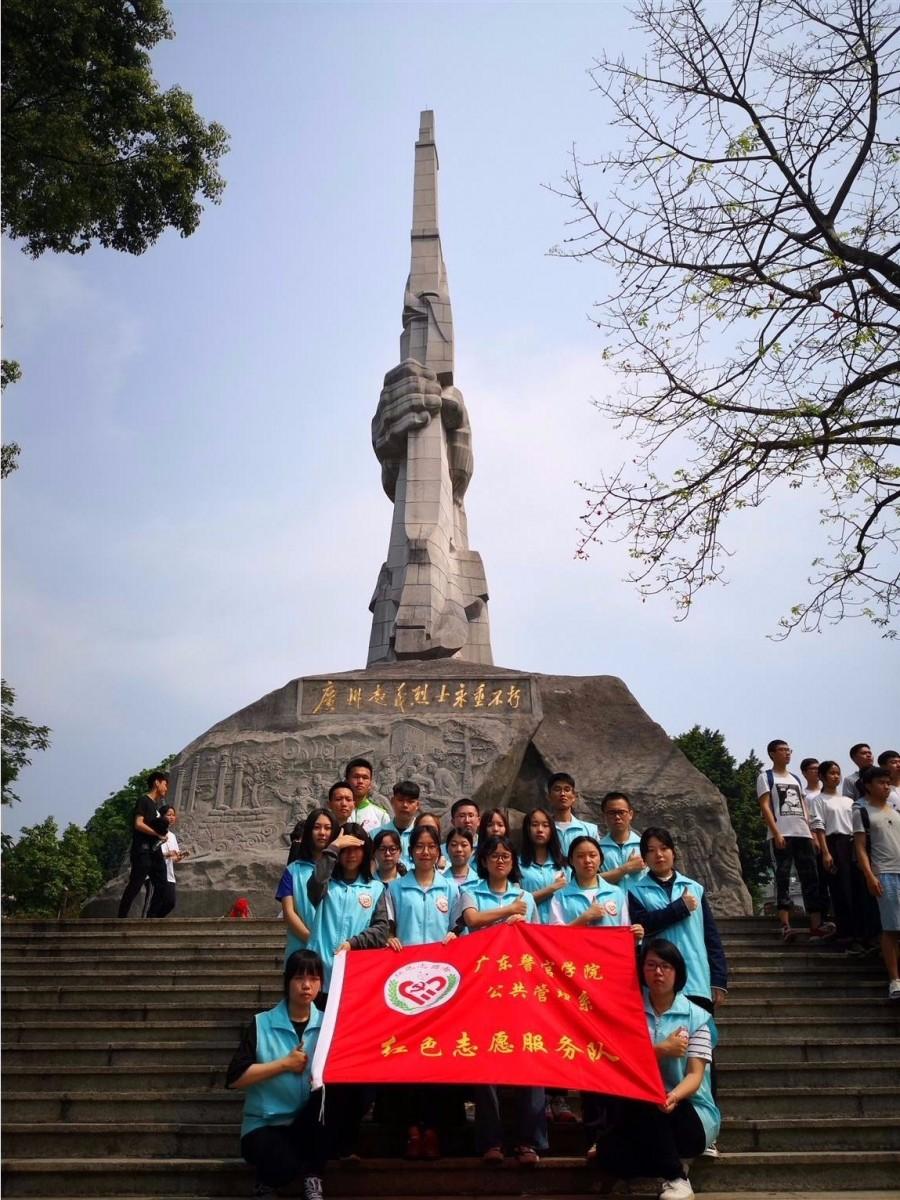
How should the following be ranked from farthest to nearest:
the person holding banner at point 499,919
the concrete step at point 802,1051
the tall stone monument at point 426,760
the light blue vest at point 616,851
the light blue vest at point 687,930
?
the tall stone monument at point 426,760 → the light blue vest at point 616,851 → the concrete step at point 802,1051 → the light blue vest at point 687,930 → the person holding banner at point 499,919

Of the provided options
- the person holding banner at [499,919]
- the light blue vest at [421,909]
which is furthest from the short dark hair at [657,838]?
the light blue vest at [421,909]

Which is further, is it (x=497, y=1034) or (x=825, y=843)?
(x=825, y=843)

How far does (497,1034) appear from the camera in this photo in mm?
4387

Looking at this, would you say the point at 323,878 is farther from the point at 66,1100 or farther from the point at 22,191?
the point at 22,191

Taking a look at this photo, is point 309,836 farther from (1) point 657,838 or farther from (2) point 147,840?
(2) point 147,840

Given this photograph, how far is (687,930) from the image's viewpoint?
4.97m

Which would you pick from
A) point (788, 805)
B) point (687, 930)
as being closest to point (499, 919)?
point (687, 930)

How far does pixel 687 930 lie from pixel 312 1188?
6.69ft

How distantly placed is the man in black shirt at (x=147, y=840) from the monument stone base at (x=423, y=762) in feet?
6.73

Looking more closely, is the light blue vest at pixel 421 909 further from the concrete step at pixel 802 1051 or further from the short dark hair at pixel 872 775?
the short dark hair at pixel 872 775

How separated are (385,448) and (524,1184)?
48.4ft

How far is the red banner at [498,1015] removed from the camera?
4203mm

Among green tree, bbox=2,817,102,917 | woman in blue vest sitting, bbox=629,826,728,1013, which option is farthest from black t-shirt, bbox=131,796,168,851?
green tree, bbox=2,817,102,917

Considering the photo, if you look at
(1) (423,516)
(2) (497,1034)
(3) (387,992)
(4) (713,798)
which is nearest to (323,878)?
(3) (387,992)
